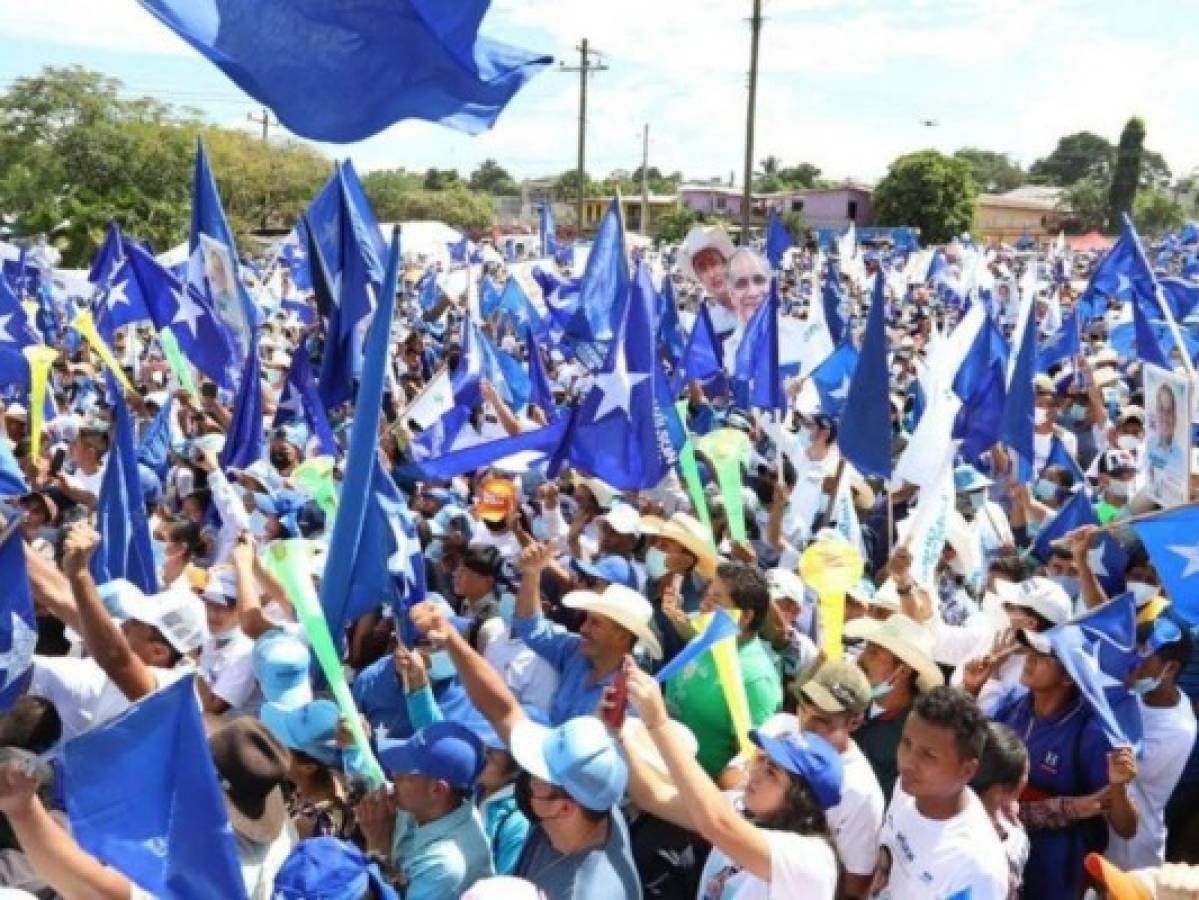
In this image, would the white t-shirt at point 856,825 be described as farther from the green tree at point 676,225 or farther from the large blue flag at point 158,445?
the green tree at point 676,225

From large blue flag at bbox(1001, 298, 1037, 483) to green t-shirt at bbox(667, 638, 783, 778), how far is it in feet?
12.5

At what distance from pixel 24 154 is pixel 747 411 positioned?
36.1 m

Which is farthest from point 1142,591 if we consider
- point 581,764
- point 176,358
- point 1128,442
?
point 176,358

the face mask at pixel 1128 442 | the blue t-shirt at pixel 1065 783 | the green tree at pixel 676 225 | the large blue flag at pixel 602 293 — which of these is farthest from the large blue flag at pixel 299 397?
the green tree at pixel 676 225

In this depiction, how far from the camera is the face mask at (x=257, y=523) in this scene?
239 inches

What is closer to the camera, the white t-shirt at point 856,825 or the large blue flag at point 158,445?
the white t-shirt at point 856,825

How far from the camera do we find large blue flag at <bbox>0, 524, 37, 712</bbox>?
2.85 m

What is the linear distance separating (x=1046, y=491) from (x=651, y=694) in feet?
17.3

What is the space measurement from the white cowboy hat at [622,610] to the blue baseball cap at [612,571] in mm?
957

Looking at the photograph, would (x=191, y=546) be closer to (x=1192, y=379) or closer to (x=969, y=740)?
(x=969, y=740)

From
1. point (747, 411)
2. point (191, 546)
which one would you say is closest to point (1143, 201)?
point (747, 411)

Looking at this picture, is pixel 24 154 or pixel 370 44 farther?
pixel 24 154

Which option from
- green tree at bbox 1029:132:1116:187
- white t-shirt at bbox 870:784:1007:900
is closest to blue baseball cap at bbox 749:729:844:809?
white t-shirt at bbox 870:784:1007:900

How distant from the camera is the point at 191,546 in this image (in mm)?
5574
